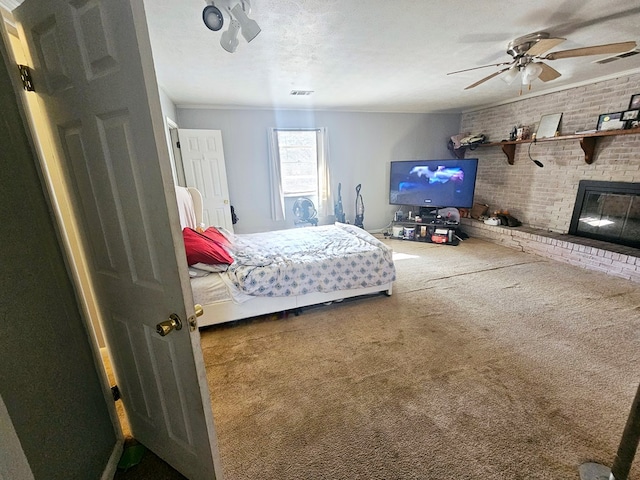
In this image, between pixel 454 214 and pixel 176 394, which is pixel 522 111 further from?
pixel 176 394

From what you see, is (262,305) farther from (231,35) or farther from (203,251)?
(231,35)

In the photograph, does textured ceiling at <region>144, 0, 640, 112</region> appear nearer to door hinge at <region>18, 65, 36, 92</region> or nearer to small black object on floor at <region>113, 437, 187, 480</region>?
door hinge at <region>18, 65, 36, 92</region>

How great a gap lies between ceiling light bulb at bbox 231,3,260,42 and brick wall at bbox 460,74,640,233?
4.25 metres

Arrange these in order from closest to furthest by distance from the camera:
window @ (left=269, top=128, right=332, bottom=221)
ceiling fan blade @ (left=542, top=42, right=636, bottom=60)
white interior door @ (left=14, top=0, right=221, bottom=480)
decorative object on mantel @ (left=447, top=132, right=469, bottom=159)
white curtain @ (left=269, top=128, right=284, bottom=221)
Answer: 1. white interior door @ (left=14, top=0, right=221, bottom=480)
2. ceiling fan blade @ (left=542, top=42, right=636, bottom=60)
3. white curtain @ (left=269, top=128, right=284, bottom=221)
4. window @ (left=269, top=128, right=332, bottom=221)
5. decorative object on mantel @ (left=447, top=132, right=469, bottom=159)

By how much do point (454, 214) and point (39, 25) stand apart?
508 centimetres

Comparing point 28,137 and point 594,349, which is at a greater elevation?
point 28,137

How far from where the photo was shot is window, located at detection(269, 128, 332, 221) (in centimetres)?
445

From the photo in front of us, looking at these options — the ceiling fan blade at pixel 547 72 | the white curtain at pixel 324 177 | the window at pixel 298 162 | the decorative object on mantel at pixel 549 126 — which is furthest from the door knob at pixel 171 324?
the decorative object on mantel at pixel 549 126

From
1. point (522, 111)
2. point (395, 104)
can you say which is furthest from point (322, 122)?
point (522, 111)

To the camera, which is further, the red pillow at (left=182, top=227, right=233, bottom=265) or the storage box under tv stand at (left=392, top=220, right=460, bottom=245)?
the storage box under tv stand at (left=392, top=220, right=460, bottom=245)

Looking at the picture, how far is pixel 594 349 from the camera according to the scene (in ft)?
6.33

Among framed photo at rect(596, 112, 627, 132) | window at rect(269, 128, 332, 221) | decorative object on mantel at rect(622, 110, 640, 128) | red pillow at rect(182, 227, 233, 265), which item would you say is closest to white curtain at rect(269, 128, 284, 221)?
window at rect(269, 128, 332, 221)

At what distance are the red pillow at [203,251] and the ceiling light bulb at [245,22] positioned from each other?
4.85 feet

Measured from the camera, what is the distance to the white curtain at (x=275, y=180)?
4352 millimetres
